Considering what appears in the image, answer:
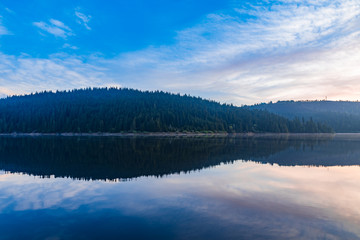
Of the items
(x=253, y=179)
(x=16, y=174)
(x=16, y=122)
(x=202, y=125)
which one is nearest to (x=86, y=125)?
(x=16, y=122)

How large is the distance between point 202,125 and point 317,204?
177 metres

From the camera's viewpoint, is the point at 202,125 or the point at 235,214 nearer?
the point at 235,214

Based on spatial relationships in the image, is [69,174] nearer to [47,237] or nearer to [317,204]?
[47,237]

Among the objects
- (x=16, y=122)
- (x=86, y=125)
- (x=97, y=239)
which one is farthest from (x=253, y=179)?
(x=16, y=122)

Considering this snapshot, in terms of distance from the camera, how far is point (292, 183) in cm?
2220

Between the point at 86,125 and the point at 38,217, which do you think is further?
the point at 86,125

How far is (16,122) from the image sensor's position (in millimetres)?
191125

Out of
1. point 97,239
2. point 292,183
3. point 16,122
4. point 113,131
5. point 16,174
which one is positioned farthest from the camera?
point 16,122

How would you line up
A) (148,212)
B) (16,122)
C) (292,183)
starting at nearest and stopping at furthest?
(148,212) → (292,183) → (16,122)

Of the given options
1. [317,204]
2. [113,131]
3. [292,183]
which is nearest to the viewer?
[317,204]

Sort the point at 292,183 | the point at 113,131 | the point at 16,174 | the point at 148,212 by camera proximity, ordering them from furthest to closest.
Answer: the point at 113,131, the point at 16,174, the point at 292,183, the point at 148,212

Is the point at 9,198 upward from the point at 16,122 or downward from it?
downward

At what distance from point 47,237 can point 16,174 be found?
700 inches

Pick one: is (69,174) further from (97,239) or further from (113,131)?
(113,131)
